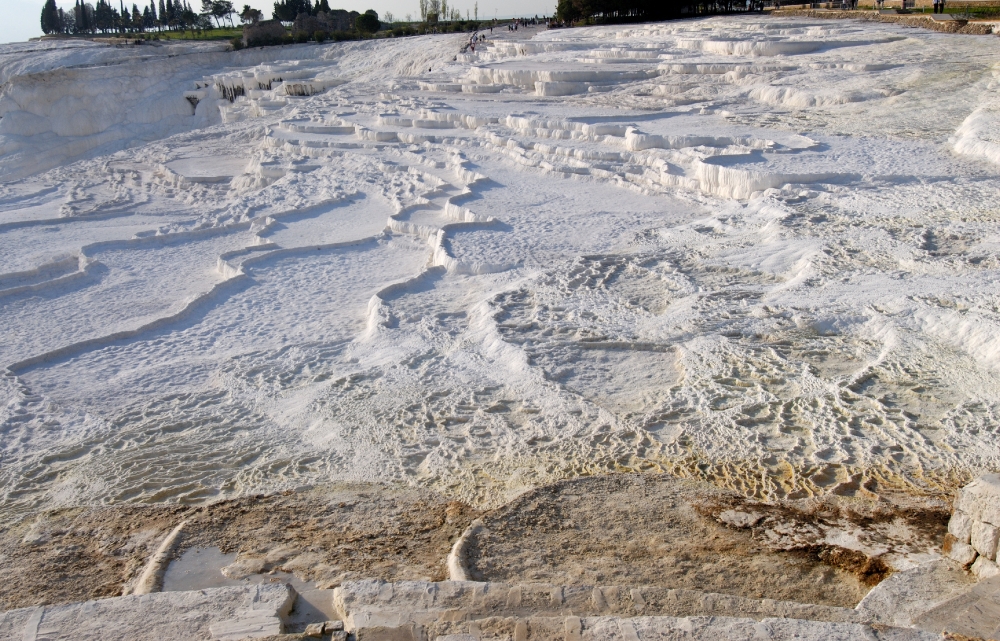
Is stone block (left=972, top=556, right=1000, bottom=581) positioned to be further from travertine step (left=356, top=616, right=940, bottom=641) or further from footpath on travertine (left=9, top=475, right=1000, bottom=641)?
travertine step (left=356, top=616, right=940, bottom=641)

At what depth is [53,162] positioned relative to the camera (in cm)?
1514

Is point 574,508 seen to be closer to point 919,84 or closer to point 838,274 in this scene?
point 838,274

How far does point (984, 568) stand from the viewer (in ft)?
6.79

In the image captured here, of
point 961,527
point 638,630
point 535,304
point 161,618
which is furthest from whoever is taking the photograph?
point 535,304

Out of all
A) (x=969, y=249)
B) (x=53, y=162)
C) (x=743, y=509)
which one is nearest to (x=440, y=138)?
(x=969, y=249)

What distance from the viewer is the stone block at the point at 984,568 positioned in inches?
80.1

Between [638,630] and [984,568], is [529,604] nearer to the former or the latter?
[638,630]

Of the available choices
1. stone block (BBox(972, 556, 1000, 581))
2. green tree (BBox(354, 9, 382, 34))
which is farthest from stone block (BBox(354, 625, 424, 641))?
green tree (BBox(354, 9, 382, 34))

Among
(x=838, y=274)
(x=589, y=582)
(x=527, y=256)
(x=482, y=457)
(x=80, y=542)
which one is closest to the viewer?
(x=589, y=582)

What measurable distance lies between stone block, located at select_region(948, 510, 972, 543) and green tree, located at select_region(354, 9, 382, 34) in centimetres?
2568

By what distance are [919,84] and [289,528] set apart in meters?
8.93

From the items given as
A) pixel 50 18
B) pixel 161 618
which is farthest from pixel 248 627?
pixel 50 18

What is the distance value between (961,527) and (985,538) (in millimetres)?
107

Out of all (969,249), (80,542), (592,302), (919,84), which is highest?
(919,84)
